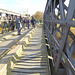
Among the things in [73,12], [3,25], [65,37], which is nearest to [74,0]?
[73,12]

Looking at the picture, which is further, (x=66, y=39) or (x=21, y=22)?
(x=21, y=22)

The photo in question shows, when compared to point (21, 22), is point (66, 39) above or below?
below

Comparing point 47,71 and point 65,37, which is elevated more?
point 65,37

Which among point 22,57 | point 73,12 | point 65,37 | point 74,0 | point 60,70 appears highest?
point 74,0

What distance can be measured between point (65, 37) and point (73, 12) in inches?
21.8

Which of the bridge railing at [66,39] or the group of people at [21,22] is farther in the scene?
the group of people at [21,22]

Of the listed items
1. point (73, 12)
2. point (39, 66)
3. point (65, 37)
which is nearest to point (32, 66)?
point (39, 66)

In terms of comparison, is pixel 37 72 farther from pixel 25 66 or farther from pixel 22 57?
pixel 22 57

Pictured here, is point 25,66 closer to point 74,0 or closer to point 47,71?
point 47,71

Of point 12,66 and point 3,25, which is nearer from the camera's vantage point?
point 12,66

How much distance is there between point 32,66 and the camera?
2574 millimetres

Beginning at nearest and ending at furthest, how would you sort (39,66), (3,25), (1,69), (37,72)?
(1,69)
(37,72)
(39,66)
(3,25)

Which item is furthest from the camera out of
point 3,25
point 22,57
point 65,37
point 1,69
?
point 3,25

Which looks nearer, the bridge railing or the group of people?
the bridge railing
